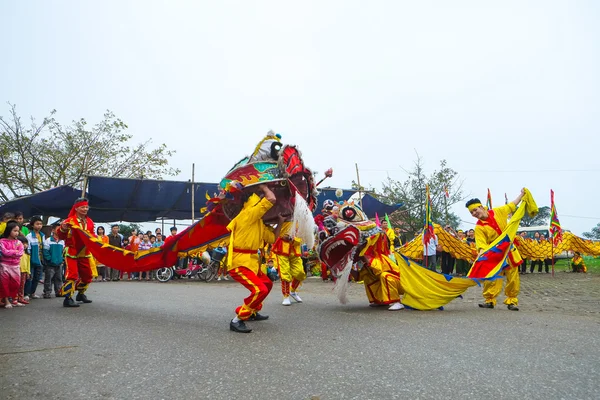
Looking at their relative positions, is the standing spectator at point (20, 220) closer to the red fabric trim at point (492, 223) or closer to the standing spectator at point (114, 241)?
the standing spectator at point (114, 241)

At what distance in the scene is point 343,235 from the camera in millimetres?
5730

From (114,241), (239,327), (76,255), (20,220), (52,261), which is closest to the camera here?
(239,327)

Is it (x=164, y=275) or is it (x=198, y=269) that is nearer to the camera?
(x=164, y=275)

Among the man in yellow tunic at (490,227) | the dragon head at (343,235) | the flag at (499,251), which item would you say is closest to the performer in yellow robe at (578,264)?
the man in yellow tunic at (490,227)

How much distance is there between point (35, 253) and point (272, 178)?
18.9 feet

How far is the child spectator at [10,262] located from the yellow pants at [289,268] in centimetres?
410

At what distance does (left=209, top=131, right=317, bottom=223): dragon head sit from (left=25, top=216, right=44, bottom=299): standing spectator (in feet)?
15.4

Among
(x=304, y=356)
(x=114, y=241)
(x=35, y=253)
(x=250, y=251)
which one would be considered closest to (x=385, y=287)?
(x=250, y=251)

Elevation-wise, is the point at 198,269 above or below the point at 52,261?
below

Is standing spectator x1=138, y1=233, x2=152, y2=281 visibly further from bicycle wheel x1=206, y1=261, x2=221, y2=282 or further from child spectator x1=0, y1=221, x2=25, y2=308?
child spectator x1=0, y1=221, x2=25, y2=308

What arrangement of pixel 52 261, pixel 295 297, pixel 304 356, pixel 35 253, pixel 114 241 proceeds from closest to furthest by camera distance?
1. pixel 304 356
2. pixel 295 297
3. pixel 35 253
4. pixel 52 261
5. pixel 114 241

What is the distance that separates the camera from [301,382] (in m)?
2.56

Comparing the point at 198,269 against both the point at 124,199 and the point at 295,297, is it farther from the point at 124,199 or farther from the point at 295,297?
the point at 295,297

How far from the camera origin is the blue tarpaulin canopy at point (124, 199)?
1288 cm
